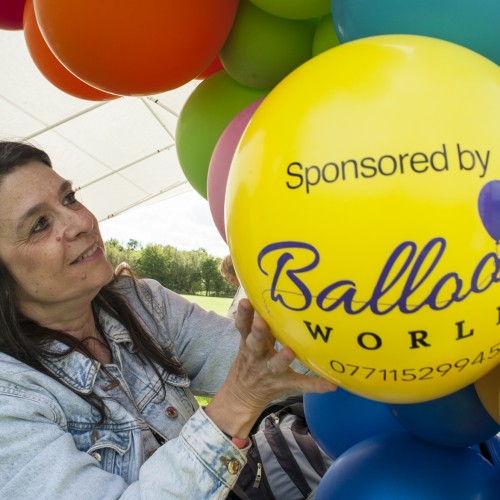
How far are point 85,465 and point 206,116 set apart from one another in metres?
0.70

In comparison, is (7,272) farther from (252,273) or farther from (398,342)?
(398,342)

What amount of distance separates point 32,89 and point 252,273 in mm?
3300

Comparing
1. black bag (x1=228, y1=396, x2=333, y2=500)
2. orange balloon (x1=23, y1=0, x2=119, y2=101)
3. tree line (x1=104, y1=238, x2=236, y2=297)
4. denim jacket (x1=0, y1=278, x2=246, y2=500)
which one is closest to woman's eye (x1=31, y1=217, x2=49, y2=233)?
denim jacket (x1=0, y1=278, x2=246, y2=500)

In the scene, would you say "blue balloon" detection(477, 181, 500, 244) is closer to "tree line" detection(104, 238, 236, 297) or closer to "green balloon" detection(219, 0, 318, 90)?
"green balloon" detection(219, 0, 318, 90)

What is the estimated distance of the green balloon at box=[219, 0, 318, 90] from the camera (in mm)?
928

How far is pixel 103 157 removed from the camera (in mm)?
4648

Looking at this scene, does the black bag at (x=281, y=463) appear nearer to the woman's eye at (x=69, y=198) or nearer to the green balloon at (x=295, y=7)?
the woman's eye at (x=69, y=198)

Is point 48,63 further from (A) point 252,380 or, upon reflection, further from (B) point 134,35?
(A) point 252,380

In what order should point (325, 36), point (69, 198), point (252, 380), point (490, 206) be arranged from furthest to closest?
point (69, 198), point (325, 36), point (252, 380), point (490, 206)

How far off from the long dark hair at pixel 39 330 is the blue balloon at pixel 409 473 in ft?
1.47

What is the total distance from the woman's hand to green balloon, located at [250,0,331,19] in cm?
47

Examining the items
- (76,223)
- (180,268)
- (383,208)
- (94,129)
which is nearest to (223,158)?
(76,223)

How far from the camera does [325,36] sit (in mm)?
883

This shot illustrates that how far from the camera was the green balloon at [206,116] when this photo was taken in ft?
3.51
